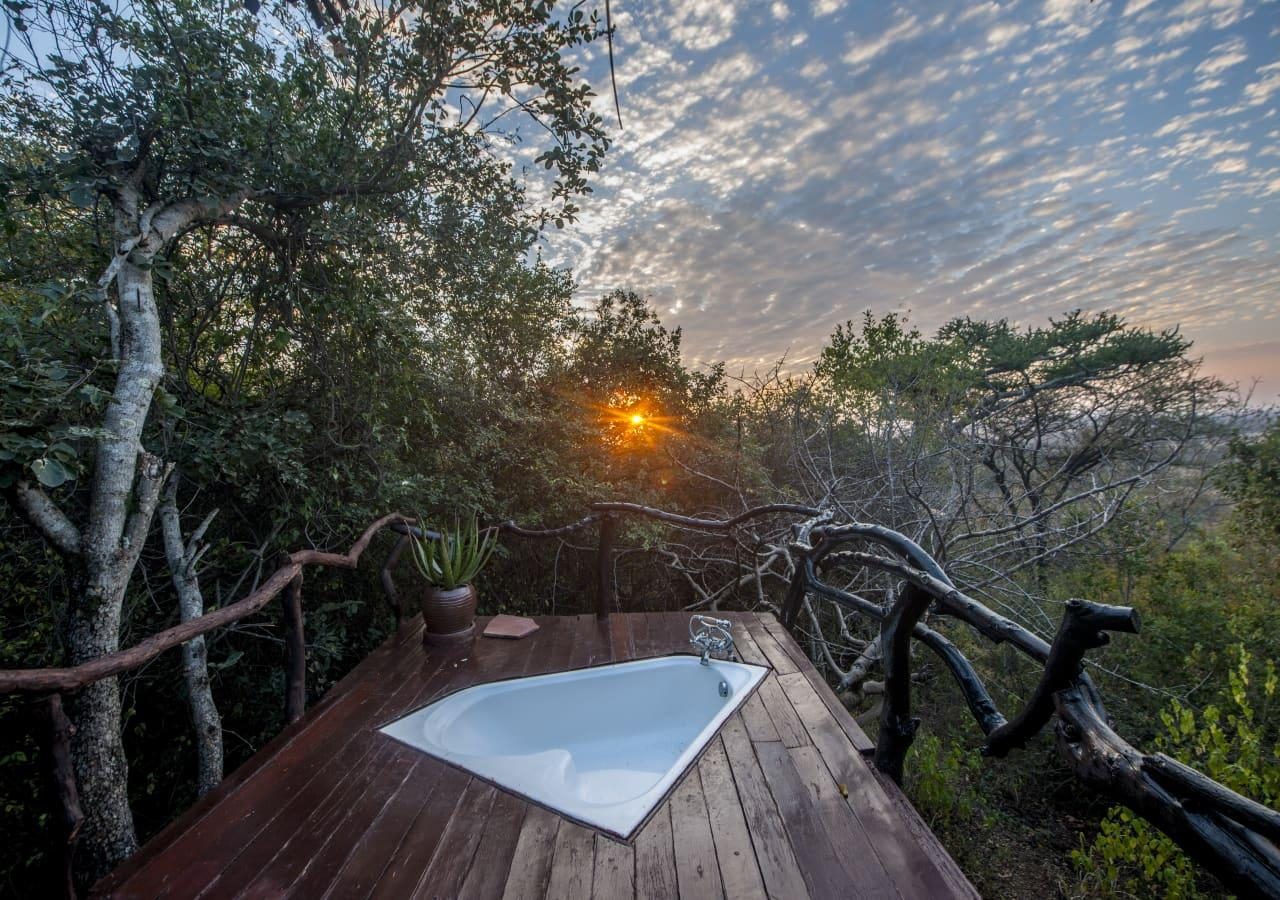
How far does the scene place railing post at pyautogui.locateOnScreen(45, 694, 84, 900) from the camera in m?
0.91

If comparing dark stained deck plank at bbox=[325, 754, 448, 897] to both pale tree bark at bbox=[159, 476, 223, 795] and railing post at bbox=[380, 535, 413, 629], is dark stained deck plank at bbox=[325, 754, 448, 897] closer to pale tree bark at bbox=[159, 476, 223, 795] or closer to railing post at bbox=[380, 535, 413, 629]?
railing post at bbox=[380, 535, 413, 629]

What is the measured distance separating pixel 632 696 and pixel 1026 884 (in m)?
2.18

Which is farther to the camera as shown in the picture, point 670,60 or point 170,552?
point 670,60

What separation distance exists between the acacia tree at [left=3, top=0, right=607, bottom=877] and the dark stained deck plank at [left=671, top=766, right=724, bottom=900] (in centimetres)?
195

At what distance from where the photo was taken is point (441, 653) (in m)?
2.44

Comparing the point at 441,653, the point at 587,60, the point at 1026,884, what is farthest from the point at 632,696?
the point at 587,60

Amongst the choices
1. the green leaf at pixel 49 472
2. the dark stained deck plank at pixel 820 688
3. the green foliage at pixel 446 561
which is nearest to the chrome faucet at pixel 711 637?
the dark stained deck plank at pixel 820 688

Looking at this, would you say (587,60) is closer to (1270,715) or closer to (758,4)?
(758,4)

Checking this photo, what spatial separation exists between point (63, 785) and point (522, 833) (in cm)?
96

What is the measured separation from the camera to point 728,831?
1.28m

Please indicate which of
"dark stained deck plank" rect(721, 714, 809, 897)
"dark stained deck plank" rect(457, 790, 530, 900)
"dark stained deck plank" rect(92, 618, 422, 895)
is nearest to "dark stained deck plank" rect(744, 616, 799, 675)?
"dark stained deck plank" rect(721, 714, 809, 897)

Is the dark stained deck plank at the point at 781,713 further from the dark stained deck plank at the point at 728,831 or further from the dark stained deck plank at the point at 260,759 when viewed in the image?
the dark stained deck plank at the point at 260,759

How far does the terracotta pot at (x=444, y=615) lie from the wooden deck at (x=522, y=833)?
2.29 feet

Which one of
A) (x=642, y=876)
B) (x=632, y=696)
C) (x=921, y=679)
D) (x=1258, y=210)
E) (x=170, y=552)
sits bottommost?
(x=921, y=679)
